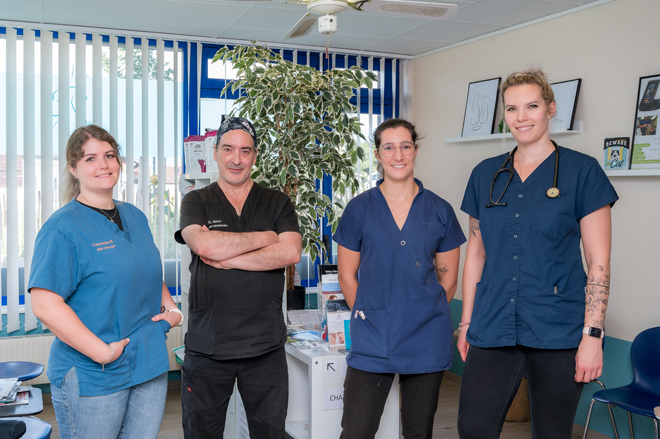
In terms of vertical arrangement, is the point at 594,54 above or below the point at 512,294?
above

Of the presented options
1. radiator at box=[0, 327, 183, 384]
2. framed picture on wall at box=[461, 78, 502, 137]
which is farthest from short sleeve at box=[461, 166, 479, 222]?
radiator at box=[0, 327, 183, 384]

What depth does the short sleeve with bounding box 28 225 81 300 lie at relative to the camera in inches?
67.2

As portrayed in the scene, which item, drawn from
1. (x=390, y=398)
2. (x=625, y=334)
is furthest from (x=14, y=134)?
(x=625, y=334)

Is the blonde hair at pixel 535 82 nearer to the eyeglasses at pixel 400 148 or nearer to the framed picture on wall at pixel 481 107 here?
the eyeglasses at pixel 400 148

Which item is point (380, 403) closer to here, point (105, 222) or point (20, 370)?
point (105, 222)

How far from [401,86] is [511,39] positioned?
1.27 metres

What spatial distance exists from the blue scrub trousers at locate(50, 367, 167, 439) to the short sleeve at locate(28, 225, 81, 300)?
0.27m

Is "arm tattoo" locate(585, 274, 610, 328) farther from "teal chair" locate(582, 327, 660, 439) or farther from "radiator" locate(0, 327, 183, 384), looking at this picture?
"radiator" locate(0, 327, 183, 384)

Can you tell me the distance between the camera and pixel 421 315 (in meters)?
2.18

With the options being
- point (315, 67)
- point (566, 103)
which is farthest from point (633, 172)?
point (315, 67)

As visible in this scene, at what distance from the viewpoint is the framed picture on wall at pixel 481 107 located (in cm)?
439

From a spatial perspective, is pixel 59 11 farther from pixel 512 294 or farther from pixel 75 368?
pixel 512 294

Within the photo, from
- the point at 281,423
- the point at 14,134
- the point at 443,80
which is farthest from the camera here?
the point at 443,80

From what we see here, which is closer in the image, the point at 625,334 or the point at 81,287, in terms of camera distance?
the point at 81,287
